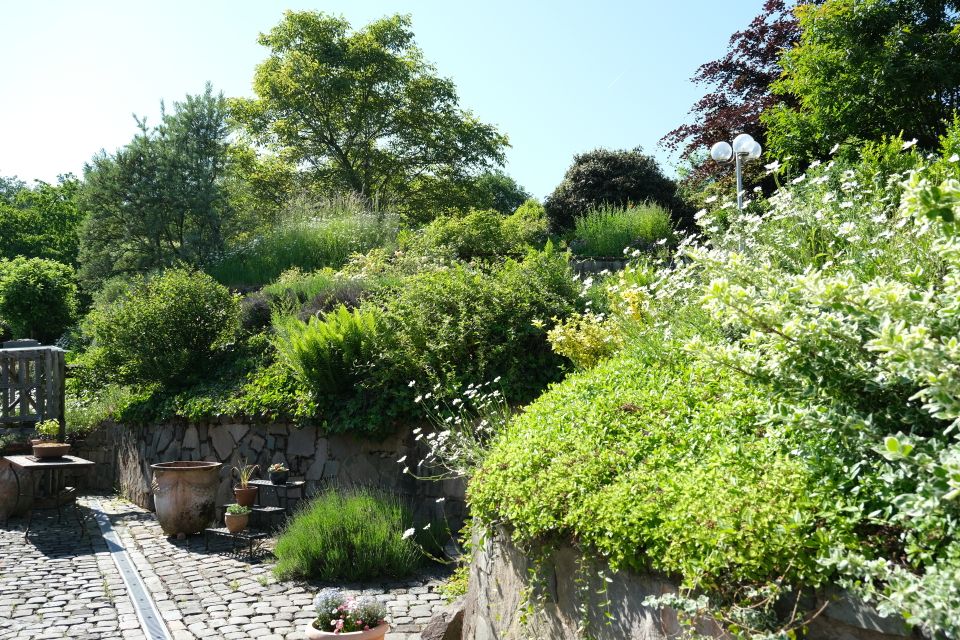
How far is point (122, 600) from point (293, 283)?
22.1 feet

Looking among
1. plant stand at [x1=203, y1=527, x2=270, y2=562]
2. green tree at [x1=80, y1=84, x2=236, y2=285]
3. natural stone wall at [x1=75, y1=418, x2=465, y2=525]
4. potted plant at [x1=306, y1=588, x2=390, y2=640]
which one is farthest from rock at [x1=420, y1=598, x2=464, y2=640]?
green tree at [x1=80, y1=84, x2=236, y2=285]

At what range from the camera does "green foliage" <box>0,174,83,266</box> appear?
33.7m

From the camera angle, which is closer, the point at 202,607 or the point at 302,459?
the point at 202,607

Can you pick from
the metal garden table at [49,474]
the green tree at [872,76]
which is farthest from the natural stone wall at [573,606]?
the green tree at [872,76]

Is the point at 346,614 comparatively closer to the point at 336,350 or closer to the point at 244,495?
the point at 336,350

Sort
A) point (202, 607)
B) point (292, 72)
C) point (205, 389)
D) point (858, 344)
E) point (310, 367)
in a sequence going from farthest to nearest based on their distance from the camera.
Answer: point (292, 72), point (205, 389), point (310, 367), point (202, 607), point (858, 344)

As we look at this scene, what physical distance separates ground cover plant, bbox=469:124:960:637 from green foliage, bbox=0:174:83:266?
1362 inches

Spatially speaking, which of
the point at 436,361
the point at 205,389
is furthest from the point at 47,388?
the point at 436,361

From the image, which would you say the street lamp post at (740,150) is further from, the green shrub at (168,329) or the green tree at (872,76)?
the green shrub at (168,329)

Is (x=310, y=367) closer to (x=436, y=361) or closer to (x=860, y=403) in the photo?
(x=436, y=361)

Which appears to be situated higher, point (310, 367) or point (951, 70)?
point (951, 70)

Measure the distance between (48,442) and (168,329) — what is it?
2.08m

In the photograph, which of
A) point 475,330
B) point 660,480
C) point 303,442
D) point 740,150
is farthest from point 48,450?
point 740,150

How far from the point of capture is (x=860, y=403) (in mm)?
2725
